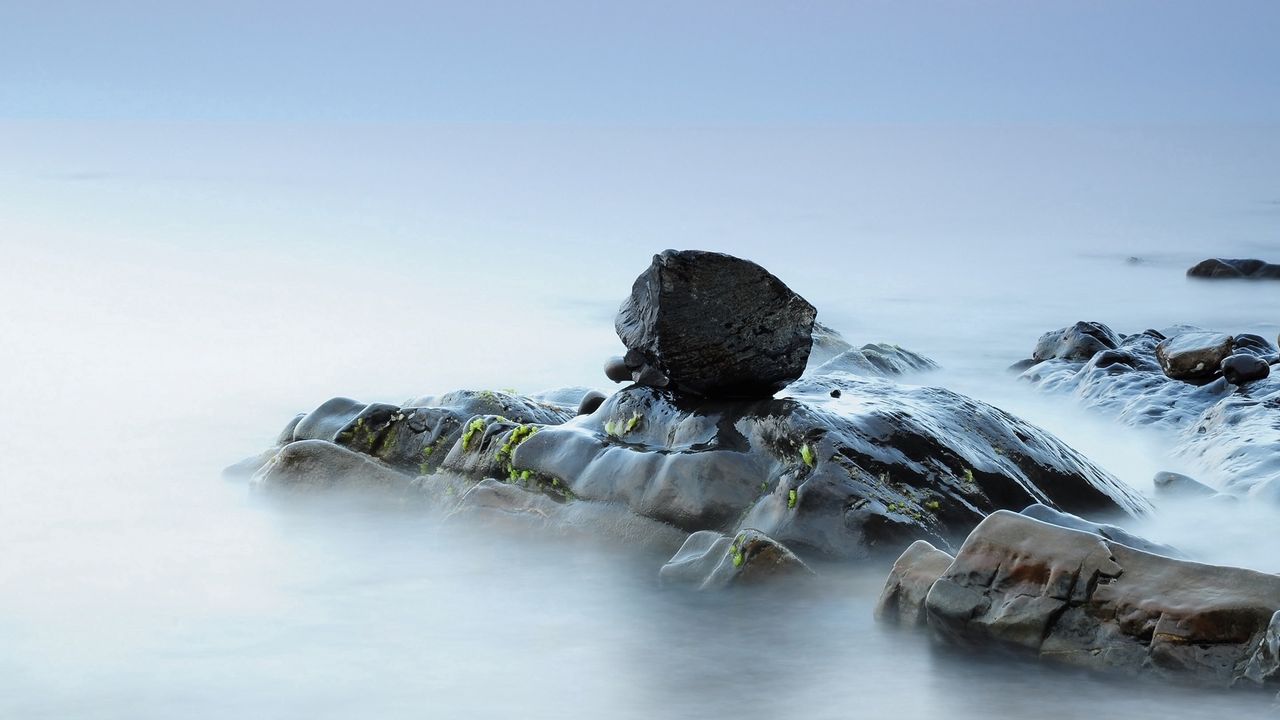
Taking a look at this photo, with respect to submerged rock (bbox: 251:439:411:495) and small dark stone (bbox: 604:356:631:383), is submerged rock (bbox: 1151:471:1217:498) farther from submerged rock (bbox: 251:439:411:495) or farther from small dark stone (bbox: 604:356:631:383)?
submerged rock (bbox: 251:439:411:495)

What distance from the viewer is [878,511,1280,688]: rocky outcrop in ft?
14.0

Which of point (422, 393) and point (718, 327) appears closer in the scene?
point (718, 327)

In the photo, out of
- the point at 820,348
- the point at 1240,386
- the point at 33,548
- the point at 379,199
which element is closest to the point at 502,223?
the point at 379,199

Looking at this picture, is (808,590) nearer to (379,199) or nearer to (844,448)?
(844,448)

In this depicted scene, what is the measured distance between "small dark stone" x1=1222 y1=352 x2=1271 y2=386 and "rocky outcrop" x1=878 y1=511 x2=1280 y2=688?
5600 millimetres

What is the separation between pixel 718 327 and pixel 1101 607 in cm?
235

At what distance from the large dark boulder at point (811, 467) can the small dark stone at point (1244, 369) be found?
11.0 feet

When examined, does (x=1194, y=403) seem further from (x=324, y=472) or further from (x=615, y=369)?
(x=324, y=472)

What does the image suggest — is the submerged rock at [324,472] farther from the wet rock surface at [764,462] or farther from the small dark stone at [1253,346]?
the small dark stone at [1253,346]

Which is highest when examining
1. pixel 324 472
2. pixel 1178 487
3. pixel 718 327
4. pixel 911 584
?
pixel 718 327

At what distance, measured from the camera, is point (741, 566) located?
17.7ft

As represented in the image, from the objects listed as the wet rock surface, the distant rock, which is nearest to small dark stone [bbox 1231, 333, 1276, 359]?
the distant rock

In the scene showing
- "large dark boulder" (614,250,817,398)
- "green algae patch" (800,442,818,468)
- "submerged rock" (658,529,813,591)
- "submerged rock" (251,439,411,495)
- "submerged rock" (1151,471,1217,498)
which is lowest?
"submerged rock" (1151,471,1217,498)

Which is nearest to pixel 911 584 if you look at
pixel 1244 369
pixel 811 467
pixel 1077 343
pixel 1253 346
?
pixel 811 467
